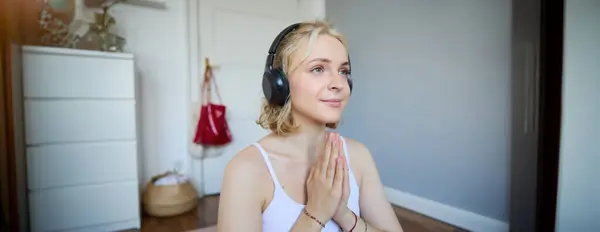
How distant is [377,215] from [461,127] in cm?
129

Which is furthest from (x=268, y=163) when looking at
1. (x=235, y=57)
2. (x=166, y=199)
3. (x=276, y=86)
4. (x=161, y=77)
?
(x=235, y=57)

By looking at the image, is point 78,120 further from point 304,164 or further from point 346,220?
point 346,220

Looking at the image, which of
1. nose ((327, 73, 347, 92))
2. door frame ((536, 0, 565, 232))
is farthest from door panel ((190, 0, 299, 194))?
nose ((327, 73, 347, 92))

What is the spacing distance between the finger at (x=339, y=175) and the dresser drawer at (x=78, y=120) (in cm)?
153

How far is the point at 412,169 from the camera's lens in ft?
6.75

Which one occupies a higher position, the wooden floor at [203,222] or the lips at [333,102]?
the lips at [333,102]

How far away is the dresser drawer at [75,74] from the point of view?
4.97 feet

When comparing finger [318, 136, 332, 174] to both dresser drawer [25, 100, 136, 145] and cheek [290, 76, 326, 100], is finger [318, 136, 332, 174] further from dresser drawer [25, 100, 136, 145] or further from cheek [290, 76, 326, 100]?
dresser drawer [25, 100, 136, 145]

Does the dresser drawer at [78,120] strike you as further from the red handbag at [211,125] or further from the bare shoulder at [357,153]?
the bare shoulder at [357,153]

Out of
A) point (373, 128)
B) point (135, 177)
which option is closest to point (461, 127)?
point (373, 128)

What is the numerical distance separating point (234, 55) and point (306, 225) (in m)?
2.17

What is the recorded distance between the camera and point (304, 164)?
0.69 meters

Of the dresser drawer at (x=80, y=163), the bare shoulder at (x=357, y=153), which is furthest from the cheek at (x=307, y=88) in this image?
the dresser drawer at (x=80, y=163)

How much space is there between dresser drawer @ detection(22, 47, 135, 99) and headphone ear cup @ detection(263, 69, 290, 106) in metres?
1.38
